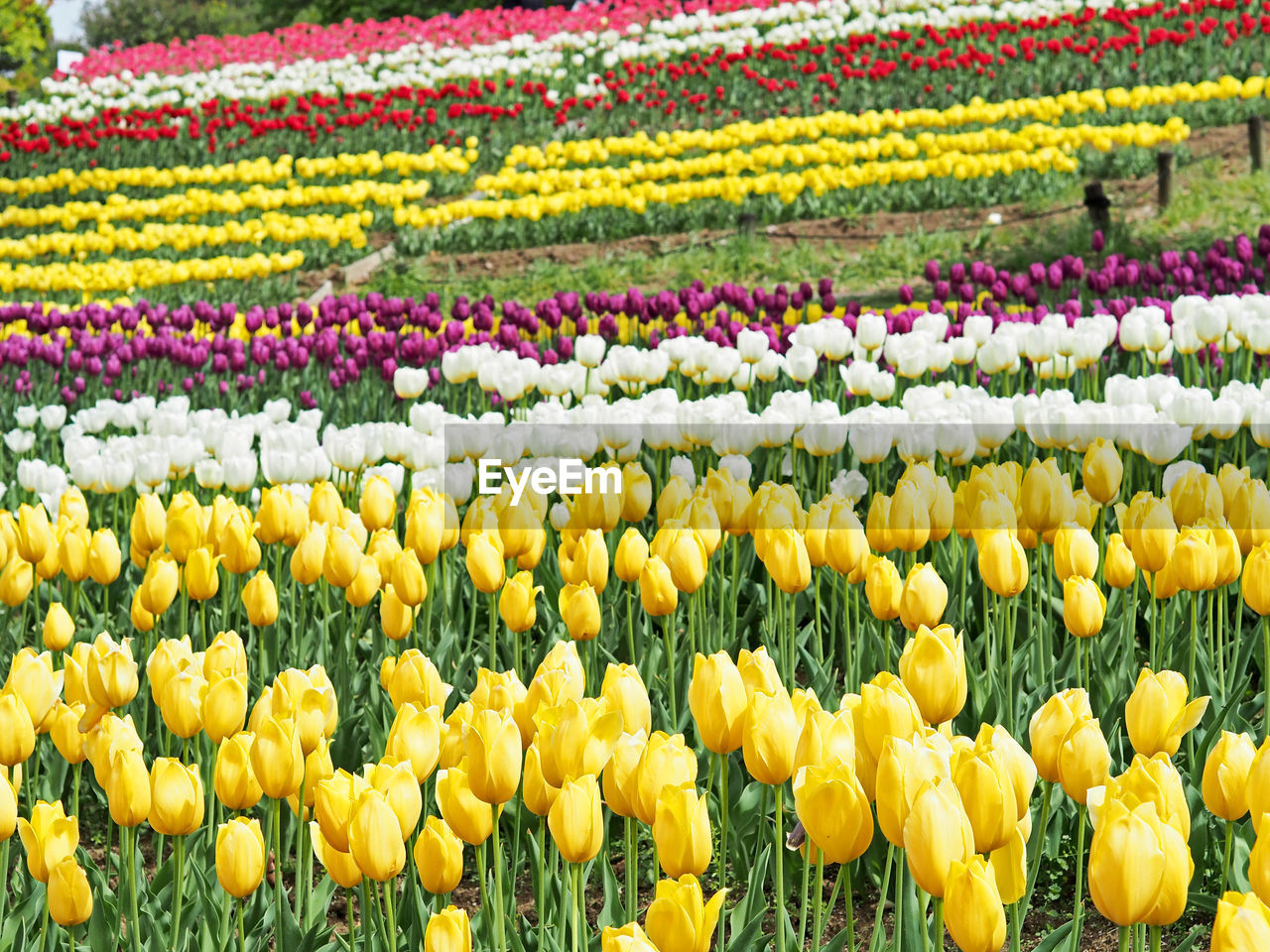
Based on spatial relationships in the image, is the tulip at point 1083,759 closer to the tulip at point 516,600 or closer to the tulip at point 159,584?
the tulip at point 516,600

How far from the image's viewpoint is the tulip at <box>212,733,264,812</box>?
5.61 feet

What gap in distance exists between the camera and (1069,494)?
103 inches

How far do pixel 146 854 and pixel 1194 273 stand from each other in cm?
571

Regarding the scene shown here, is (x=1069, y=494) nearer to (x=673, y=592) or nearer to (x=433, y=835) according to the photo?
(x=673, y=592)

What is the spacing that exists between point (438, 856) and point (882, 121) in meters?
14.7

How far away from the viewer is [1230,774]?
57.3 inches

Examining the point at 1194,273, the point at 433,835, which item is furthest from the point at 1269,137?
the point at 433,835

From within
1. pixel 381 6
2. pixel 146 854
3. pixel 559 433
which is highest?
pixel 381 6

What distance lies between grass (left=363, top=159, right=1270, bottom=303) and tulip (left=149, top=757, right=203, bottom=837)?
9.04 meters

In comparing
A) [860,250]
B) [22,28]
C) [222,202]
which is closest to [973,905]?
[860,250]

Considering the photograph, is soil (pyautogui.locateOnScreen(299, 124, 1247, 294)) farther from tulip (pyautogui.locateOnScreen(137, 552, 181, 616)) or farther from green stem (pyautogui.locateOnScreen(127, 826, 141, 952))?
green stem (pyautogui.locateOnScreen(127, 826, 141, 952))

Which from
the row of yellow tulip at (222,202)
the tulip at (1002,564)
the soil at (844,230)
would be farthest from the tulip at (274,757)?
the row of yellow tulip at (222,202)

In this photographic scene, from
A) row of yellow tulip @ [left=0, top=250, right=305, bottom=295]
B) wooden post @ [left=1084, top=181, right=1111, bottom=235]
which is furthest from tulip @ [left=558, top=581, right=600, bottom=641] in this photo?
row of yellow tulip @ [left=0, top=250, right=305, bottom=295]

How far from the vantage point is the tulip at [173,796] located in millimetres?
1642
